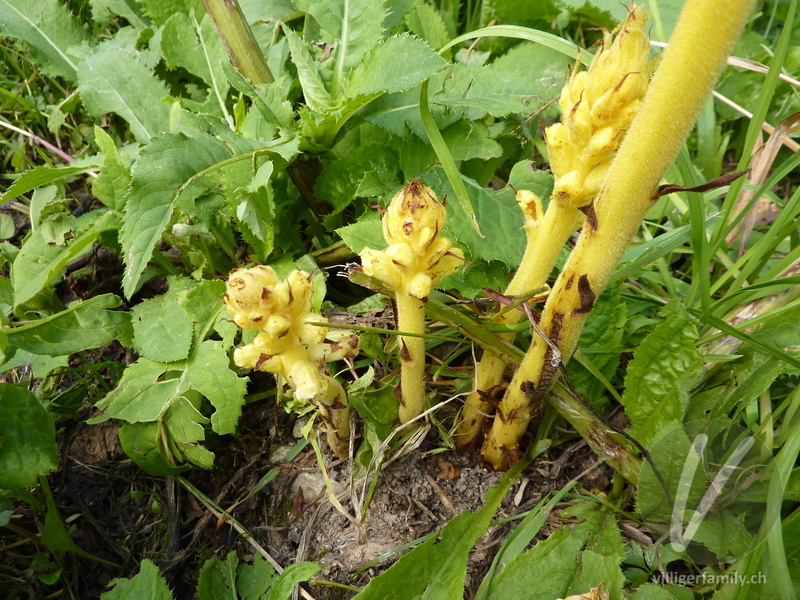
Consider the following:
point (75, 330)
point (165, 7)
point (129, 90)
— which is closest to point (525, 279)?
point (75, 330)

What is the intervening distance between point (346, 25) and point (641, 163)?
5.01 ft

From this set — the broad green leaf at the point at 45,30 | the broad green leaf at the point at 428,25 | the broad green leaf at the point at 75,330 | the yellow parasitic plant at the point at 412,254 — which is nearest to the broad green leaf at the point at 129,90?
the broad green leaf at the point at 45,30

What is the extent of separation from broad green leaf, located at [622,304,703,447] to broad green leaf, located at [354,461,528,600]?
54 cm

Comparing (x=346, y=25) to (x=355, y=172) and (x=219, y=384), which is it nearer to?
(x=355, y=172)

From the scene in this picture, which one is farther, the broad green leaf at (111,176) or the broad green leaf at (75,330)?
the broad green leaf at (111,176)

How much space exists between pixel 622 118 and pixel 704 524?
1141 mm

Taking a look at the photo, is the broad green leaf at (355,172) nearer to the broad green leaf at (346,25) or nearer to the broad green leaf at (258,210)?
the broad green leaf at (258,210)

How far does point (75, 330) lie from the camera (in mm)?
1796

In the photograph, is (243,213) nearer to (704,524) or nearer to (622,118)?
(622,118)

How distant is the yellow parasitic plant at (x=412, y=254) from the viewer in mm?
1199

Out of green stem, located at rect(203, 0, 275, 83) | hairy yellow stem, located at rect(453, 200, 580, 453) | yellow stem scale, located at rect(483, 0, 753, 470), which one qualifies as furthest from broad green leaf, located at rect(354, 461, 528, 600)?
green stem, located at rect(203, 0, 275, 83)

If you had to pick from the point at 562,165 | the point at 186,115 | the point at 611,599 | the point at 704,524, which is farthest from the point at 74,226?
the point at 704,524

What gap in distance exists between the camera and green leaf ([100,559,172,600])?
1656 millimetres

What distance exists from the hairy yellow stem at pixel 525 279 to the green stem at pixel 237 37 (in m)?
1.24
